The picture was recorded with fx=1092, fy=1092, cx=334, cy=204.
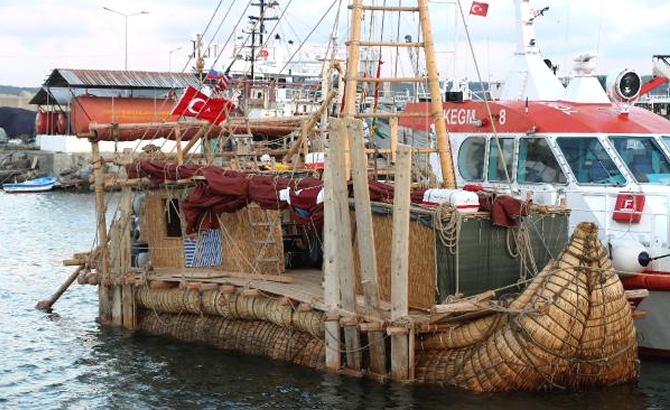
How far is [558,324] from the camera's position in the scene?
15.8 m

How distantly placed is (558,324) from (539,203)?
14.6 ft

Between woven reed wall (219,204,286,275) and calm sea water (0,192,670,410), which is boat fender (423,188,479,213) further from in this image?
woven reed wall (219,204,286,275)

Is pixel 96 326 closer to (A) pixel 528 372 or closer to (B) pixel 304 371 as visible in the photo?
Result: (B) pixel 304 371

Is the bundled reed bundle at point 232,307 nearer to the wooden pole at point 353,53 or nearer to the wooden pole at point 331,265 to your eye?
the wooden pole at point 331,265

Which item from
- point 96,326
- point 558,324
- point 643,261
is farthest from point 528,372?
point 96,326

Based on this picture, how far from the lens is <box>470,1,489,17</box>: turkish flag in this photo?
78.5 ft

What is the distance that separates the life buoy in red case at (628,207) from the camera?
18750mm

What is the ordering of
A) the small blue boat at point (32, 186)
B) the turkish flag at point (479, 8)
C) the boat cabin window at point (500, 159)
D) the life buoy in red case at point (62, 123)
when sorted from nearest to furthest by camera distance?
1. the boat cabin window at point (500, 159)
2. the turkish flag at point (479, 8)
3. the small blue boat at point (32, 186)
4. the life buoy in red case at point (62, 123)

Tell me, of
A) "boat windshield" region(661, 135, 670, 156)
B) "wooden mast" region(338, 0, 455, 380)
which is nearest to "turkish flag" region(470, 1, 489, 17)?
"boat windshield" region(661, 135, 670, 156)

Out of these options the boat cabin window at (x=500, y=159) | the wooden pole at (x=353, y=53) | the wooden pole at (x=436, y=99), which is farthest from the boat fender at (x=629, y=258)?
the wooden pole at (x=353, y=53)

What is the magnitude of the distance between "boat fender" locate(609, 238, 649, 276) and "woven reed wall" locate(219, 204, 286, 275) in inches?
250

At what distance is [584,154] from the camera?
19.9m

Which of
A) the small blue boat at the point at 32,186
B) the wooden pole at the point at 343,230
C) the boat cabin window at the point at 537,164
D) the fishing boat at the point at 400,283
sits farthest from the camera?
the small blue boat at the point at 32,186

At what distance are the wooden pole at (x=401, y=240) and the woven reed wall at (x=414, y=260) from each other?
0.77 meters
